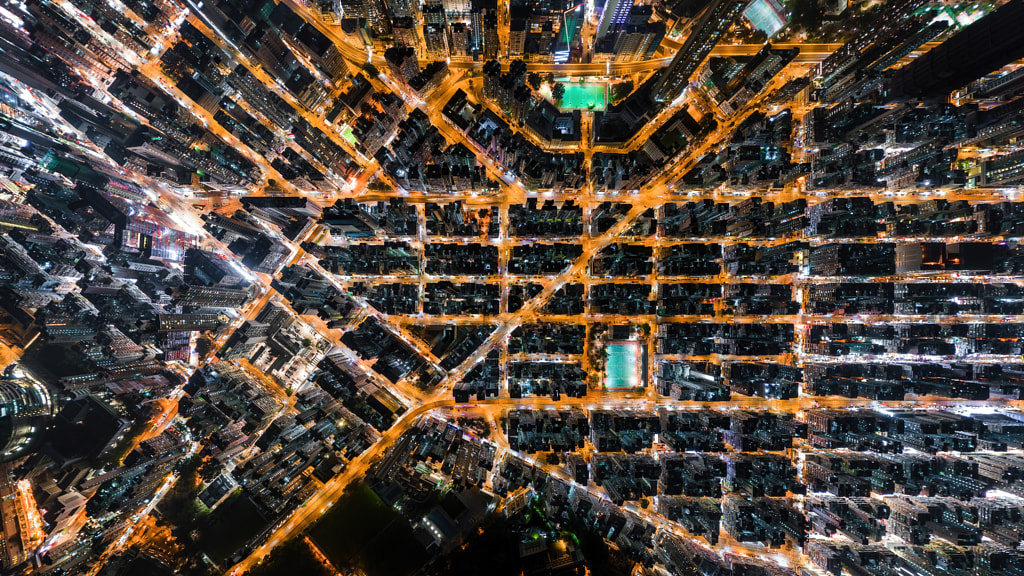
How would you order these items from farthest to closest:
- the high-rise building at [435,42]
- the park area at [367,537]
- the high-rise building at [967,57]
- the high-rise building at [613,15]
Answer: the park area at [367,537], the high-rise building at [435,42], the high-rise building at [613,15], the high-rise building at [967,57]

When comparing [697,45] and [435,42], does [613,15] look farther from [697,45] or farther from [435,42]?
[435,42]

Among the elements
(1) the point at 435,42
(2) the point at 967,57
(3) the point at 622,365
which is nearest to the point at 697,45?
(2) the point at 967,57

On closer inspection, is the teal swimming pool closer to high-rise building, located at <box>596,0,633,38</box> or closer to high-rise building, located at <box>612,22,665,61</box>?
high-rise building, located at <box>612,22,665,61</box>

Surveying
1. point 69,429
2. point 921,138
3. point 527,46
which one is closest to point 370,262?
point 527,46

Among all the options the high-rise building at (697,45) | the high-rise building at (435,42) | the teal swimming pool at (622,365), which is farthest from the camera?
the teal swimming pool at (622,365)

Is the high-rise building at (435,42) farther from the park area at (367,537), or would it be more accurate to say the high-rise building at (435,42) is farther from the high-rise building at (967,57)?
the park area at (367,537)

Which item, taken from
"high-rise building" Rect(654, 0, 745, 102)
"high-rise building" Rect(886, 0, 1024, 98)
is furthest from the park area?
"high-rise building" Rect(886, 0, 1024, 98)

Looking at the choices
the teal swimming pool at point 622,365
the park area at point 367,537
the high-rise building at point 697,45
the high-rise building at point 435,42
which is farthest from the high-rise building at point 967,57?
the park area at point 367,537

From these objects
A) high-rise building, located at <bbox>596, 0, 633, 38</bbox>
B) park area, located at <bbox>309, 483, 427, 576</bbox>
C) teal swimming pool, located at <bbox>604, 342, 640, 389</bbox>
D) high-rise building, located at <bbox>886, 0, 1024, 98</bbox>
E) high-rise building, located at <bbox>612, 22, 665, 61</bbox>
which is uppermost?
high-rise building, located at <bbox>596, 0, 633, 38</bbox>

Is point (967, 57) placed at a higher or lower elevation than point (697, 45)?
lower
